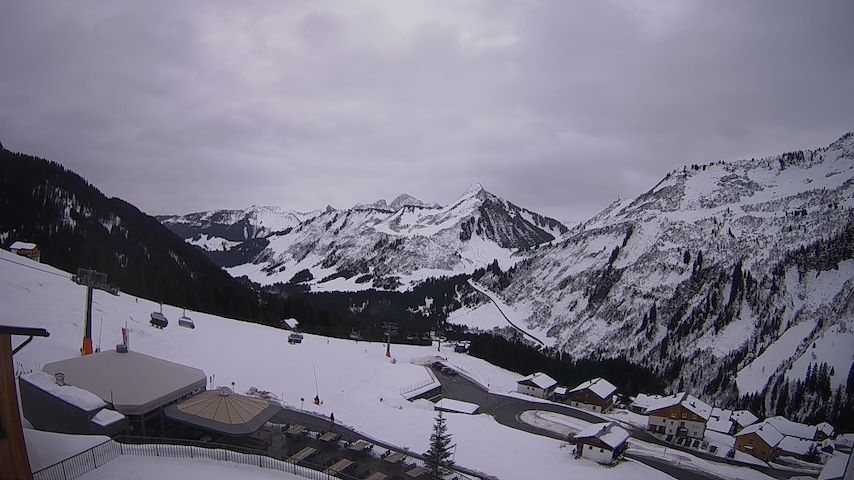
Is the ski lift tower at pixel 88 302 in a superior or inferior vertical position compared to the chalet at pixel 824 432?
superior

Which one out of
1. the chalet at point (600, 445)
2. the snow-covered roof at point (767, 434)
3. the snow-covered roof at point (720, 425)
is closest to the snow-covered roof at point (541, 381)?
the snow-covered roof at point (720, 425)

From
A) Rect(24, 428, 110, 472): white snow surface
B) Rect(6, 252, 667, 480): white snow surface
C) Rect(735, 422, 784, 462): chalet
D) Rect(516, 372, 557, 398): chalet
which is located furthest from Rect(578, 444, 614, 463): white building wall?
Rect(24, 428, 110, 472): white snow surface

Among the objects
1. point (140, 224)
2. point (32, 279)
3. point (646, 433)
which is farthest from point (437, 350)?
point (140, 224)

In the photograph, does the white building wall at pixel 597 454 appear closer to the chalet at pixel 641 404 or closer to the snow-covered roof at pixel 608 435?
the snow-covered roof at pixel 608 435

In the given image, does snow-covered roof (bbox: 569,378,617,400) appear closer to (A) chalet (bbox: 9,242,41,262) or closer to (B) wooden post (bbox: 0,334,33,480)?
(B) wooden post (bbox: 0,334,33,480)

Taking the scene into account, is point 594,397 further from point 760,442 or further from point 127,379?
point 127,379

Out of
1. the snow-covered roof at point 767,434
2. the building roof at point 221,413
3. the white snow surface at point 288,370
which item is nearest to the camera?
the building roof at point 221,413

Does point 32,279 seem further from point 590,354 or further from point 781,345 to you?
point 781,345
